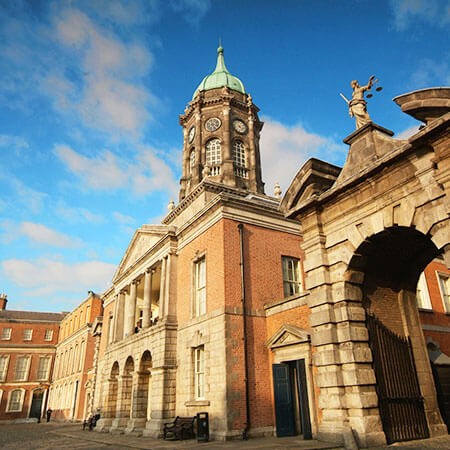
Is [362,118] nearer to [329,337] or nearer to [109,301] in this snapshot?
[329,337]

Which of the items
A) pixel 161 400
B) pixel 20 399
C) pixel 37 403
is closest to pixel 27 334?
pixel 20 399

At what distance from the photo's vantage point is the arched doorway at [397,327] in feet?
29.2

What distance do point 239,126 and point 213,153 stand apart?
3172 millimetres

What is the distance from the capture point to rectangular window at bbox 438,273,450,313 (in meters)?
17.8

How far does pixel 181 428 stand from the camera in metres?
14.0

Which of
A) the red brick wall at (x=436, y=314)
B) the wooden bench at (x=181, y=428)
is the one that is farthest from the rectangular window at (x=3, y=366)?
the red brick wall at (x=436, y=314)

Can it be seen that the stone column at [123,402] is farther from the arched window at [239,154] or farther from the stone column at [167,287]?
the arched window at [239,154]

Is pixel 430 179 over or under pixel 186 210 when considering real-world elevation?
under

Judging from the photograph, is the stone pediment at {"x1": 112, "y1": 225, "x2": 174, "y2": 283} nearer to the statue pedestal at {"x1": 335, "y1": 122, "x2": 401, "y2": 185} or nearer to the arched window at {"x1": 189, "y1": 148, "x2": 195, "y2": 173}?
the arched window at {"x1": 189, "y1": 148, "x2": 195, "y2": 173}

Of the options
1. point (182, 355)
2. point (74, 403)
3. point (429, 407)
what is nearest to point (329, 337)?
point (429, 407)

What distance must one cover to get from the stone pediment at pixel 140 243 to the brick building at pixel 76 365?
9.42 meters

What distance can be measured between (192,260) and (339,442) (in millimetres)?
10322

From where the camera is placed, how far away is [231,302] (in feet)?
47.7

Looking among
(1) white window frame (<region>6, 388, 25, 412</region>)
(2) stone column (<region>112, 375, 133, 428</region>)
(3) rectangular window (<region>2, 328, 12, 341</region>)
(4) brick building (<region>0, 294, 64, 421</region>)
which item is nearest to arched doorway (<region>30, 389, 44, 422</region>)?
(4) brick building (<region>0, 294, 64, 421</region>)
